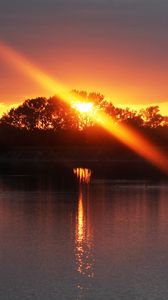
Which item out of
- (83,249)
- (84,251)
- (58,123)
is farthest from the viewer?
(58,123)

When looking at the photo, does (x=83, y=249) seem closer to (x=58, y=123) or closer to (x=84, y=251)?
(x=84, y=251)

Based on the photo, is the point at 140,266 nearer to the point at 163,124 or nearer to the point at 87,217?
the point at 87,217

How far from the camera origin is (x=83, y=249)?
25.0 m

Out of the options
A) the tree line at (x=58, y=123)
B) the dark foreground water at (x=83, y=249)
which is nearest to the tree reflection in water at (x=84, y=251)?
the dark foreground water at (x=83, y=249)

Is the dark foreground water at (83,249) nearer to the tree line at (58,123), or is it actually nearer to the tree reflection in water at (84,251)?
the tree reflection in water at (84,251)

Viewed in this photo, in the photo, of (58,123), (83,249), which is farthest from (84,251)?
(58,123)

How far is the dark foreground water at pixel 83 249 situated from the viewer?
62.4 ft

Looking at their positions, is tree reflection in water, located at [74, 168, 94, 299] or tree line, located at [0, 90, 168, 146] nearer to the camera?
tree reflection in water, located at [74, 168, 94, 299]

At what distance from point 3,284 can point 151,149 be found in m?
139

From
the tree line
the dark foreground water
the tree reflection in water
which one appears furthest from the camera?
the tree line

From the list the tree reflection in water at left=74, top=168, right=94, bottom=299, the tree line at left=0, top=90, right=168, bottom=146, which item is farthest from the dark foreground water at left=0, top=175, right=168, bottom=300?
the tree line at left=0, top=90, right=168, bottom=146

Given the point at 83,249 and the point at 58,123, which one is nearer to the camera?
the point at 83,249

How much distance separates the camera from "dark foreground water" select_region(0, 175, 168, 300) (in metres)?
19.0

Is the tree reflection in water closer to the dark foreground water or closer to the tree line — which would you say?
the dark foreground water
